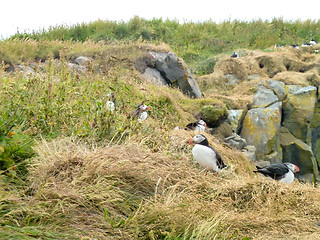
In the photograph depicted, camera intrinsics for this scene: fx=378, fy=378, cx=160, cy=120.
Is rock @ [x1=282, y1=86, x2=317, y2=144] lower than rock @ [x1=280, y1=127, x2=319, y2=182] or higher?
higher

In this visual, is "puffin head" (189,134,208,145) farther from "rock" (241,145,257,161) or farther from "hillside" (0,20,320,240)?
"rock" (241,145,257,161)

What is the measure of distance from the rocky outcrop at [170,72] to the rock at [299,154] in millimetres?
3138

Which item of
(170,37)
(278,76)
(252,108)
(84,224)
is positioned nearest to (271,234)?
(84,224)

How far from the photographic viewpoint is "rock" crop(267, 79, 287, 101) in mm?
12484

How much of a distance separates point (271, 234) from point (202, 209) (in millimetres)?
740

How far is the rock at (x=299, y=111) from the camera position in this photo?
1243 centimetres

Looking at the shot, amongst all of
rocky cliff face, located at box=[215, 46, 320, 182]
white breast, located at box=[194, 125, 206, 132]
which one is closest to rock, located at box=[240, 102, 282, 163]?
rocky cliff face, located at box=[215, 46, 320, 182]

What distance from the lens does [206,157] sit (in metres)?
5.24

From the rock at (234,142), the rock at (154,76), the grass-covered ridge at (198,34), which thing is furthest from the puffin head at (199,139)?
the grass-covered ridge at (198,34)

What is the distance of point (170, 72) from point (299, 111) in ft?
14.6

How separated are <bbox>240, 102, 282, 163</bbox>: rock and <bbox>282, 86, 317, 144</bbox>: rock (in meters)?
1.07

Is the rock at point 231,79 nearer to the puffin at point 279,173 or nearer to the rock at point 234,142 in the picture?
the rock at point 234,142

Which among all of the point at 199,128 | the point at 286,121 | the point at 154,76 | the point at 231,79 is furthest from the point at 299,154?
the point at 199,128

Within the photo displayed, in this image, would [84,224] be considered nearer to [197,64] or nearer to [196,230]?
[196,230]
